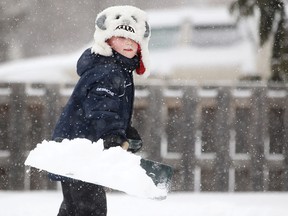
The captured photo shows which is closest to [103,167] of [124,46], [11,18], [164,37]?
[124,46]

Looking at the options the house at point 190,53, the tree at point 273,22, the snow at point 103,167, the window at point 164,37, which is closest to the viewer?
the snow at point 103,167

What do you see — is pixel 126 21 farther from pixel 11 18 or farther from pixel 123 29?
pixel 11 18

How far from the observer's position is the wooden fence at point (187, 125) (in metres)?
5.62

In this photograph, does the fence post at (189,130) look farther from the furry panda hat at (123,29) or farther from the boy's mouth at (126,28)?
the boy's mouth at (126,28)

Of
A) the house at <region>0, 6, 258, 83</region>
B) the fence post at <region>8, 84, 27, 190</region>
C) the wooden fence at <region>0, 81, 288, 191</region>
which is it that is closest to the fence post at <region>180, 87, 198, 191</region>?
the wooden fence at <region>0, 81, 288, 191</region>

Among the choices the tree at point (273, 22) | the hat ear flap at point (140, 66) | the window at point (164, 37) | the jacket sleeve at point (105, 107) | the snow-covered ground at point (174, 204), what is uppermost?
the window at point (164, 37)

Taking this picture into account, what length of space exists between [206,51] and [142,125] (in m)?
4.45

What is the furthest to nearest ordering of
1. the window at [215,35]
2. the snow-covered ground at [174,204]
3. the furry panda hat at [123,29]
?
the window at [215,35]
the snow-covered ground at [174,204]
the furry panda hat at [123,29]

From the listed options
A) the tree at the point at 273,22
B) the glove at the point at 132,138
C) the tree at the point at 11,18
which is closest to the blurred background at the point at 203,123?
the tree at the point at 273,22

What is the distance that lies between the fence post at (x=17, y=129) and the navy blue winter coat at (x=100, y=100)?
2.36m

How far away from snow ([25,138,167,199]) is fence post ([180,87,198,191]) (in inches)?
100

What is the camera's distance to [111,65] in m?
3.20

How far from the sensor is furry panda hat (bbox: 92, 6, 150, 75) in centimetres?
331

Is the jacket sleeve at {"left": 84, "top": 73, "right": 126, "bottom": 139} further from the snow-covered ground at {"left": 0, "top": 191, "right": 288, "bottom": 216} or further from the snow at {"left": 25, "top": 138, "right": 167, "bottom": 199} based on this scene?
the snow-covered ground at {"left": 0, "top": 191, "right": 288, "bottom": 216}
